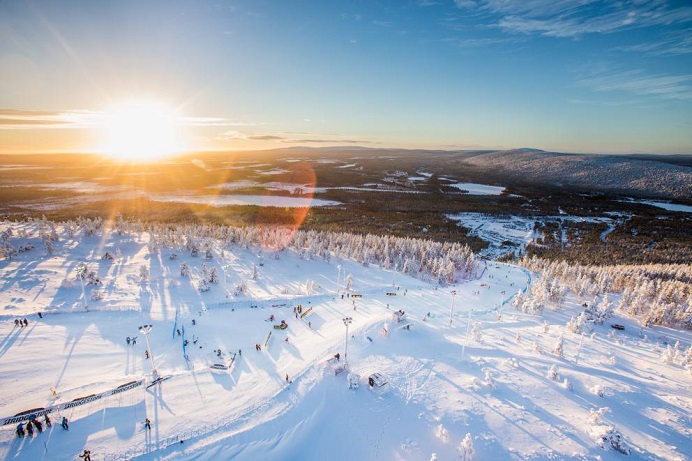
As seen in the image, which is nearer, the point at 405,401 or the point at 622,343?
the point at 405,401

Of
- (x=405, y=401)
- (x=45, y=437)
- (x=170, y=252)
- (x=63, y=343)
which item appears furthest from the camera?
(x=170, y=252)

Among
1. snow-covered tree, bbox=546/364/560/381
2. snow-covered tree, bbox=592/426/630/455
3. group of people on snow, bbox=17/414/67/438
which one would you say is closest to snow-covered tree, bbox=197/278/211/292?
group of people on snow, bbox=17/414/67/438

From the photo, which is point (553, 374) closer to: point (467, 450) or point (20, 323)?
point (467, 450)

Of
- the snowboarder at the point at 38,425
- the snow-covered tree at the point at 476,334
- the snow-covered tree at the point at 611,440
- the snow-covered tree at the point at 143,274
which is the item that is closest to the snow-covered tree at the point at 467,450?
the snow-covered tree at the point at 611,440

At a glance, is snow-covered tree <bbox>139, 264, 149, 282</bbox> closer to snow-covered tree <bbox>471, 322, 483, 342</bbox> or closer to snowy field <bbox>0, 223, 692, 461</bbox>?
snowy field <bbox>0, 223, 692, 461</bbox>

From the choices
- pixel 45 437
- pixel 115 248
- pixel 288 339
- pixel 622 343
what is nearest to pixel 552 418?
pixel 622 343

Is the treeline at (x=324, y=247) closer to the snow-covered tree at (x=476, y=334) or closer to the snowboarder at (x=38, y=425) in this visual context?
the snow-covered tree at (x=476, y=334)

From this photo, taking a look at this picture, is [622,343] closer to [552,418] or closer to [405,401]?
[552,418]

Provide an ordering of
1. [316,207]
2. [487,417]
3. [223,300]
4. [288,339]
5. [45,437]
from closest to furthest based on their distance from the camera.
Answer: [45,437] → [487,417] → [288,339] → [223,300] → [316,207]

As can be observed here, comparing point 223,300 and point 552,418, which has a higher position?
point 552,418
